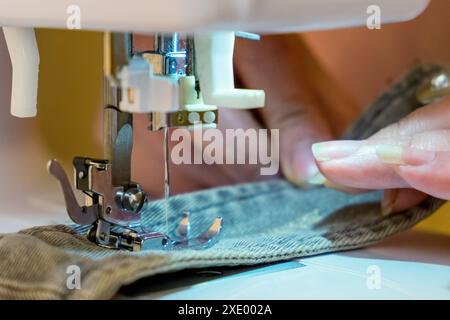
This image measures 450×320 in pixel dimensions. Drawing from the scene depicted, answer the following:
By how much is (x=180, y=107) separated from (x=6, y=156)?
0.40m

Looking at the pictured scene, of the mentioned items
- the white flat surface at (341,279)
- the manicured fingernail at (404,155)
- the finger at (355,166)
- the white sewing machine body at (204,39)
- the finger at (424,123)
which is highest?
the white sewing machine body at (204,39)

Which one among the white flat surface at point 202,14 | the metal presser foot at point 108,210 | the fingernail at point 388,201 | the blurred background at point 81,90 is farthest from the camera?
the blurred background at point 81,90

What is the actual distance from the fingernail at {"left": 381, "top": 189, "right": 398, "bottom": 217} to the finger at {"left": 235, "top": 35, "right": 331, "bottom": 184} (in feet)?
0.57

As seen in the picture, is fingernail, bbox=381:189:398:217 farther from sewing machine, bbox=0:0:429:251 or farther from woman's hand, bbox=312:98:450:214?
sewing machine, bbox=0:0:429:251

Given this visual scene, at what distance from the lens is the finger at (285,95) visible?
0.79 m

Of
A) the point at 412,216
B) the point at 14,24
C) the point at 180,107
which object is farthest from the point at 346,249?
the point at 14,24

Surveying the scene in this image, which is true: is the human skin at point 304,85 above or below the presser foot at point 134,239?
above

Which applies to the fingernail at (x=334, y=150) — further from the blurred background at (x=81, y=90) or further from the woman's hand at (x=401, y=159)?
the blurred background at (x=81, y=90)

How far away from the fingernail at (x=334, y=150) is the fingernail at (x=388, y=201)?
72 millimetres

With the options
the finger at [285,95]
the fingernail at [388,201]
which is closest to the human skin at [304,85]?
the finger at [285,95]

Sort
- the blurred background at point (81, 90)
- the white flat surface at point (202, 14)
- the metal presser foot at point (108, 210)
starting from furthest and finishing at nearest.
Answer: the blurred background at point (81, 90), the metal presser foot at point (108, 210), the white flat surface at point (202, 14)

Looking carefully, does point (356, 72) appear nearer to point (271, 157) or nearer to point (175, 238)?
point (271, 157)

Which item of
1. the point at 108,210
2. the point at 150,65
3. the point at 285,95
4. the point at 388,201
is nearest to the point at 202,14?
the point at 150,65

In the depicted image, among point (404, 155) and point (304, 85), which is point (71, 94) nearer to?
point (304, 85)
